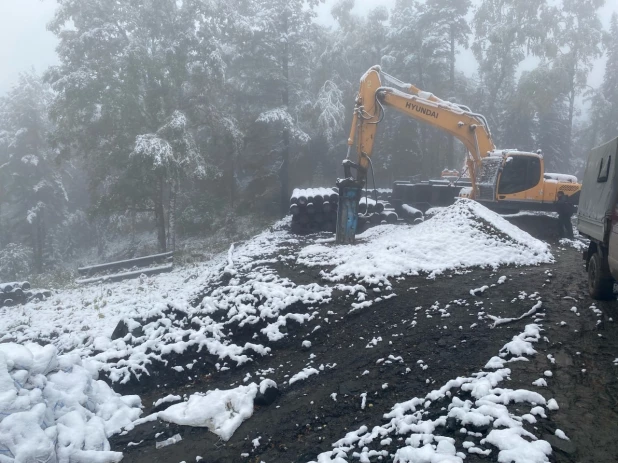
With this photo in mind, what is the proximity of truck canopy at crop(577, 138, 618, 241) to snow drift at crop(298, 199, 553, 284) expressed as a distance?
2166mm

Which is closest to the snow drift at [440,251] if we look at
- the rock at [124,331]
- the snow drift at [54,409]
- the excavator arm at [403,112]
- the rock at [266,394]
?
the excavator arm at [403,112]

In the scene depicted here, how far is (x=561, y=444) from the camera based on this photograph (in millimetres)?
3459

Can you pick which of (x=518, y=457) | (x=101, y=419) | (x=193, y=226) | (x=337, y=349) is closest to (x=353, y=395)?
(x=337, y=349)

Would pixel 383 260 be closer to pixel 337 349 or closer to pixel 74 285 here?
pixel 337 349

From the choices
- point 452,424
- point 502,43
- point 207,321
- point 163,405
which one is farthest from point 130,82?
point 502,43

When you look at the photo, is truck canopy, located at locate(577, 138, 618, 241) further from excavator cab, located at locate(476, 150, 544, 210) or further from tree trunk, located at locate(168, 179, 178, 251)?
tree trunk, located at locate(168, 179, 178, 251)

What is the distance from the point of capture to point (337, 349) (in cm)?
648

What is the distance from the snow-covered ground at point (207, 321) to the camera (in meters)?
4.48

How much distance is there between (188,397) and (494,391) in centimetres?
424

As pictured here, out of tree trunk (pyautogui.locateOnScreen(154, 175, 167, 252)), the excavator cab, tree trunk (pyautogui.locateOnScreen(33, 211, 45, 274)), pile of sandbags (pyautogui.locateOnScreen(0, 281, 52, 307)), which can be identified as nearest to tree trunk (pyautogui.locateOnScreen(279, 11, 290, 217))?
tree trunk (pyautogui.locateOnScreen(154, 175, 167, 252))

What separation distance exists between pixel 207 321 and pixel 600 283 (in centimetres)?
666

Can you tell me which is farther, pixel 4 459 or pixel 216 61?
pixel 216 61

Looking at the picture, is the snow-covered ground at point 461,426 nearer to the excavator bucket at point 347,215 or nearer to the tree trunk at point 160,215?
the excavator bucket at point 347,215

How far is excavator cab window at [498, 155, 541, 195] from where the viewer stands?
13.2 metres
